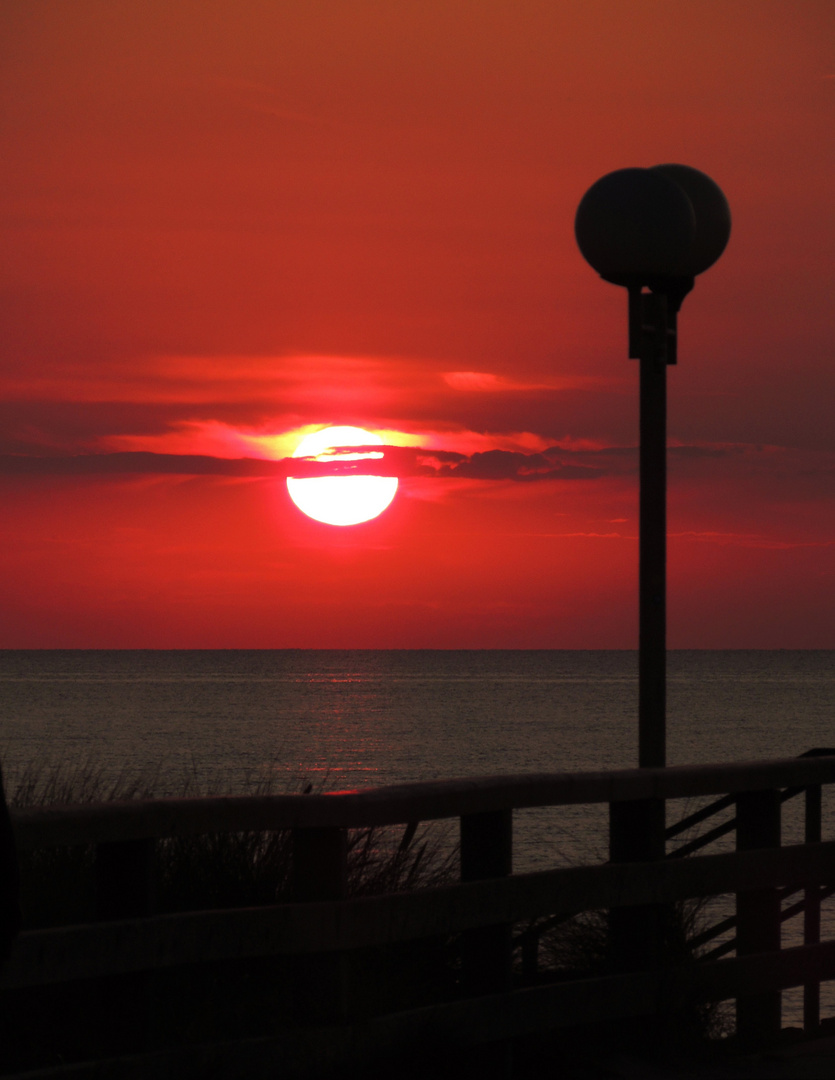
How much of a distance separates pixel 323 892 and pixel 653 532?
2.47 meters

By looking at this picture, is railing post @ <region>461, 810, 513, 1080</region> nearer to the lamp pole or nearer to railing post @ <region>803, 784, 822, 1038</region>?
the lamp pole

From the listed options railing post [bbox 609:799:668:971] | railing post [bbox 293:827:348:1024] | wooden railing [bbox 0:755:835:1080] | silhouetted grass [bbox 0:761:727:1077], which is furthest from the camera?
railing post [bbox 609:799:668:971]

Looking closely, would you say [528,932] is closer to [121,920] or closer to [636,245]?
[121,920]

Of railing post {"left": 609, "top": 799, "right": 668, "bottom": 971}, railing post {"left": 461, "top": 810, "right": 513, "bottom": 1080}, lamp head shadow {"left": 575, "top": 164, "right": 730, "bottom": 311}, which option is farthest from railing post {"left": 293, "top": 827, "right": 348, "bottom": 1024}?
lamp head shadow {"left": 575, "top": 164, "right": 730, "bottom": 311}

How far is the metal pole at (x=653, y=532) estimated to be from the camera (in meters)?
6.31

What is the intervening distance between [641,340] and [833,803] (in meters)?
51.9

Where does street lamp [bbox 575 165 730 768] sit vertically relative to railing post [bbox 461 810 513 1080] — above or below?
above

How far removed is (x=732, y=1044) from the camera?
5.98m

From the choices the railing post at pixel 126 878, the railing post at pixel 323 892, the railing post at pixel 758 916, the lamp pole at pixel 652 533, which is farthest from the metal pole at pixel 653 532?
the railing post at pixel 126 878

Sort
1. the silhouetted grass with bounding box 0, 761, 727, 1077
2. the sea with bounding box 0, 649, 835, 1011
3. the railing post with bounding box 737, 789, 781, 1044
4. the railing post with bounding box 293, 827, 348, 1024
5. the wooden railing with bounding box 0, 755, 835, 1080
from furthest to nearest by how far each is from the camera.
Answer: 1. the sea with bounding box 0, 649, 835, 1011
2. the railing post with bounding box 737, 789, 781, 1044
3. the silhouetted grass with bounding box 0, 761, 727, 1077
4. the railing post with bounding box 293, 827, 348, 1024
5. the wooden railing with bounding box 0, 755, 835, 1080

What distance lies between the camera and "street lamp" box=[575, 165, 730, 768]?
21.0 feet

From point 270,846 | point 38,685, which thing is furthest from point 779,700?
point 270,846

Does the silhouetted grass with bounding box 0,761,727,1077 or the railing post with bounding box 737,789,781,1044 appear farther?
the railing post with bounding box 737,789,781,1044

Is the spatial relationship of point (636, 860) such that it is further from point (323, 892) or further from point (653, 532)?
point (653, 532)
